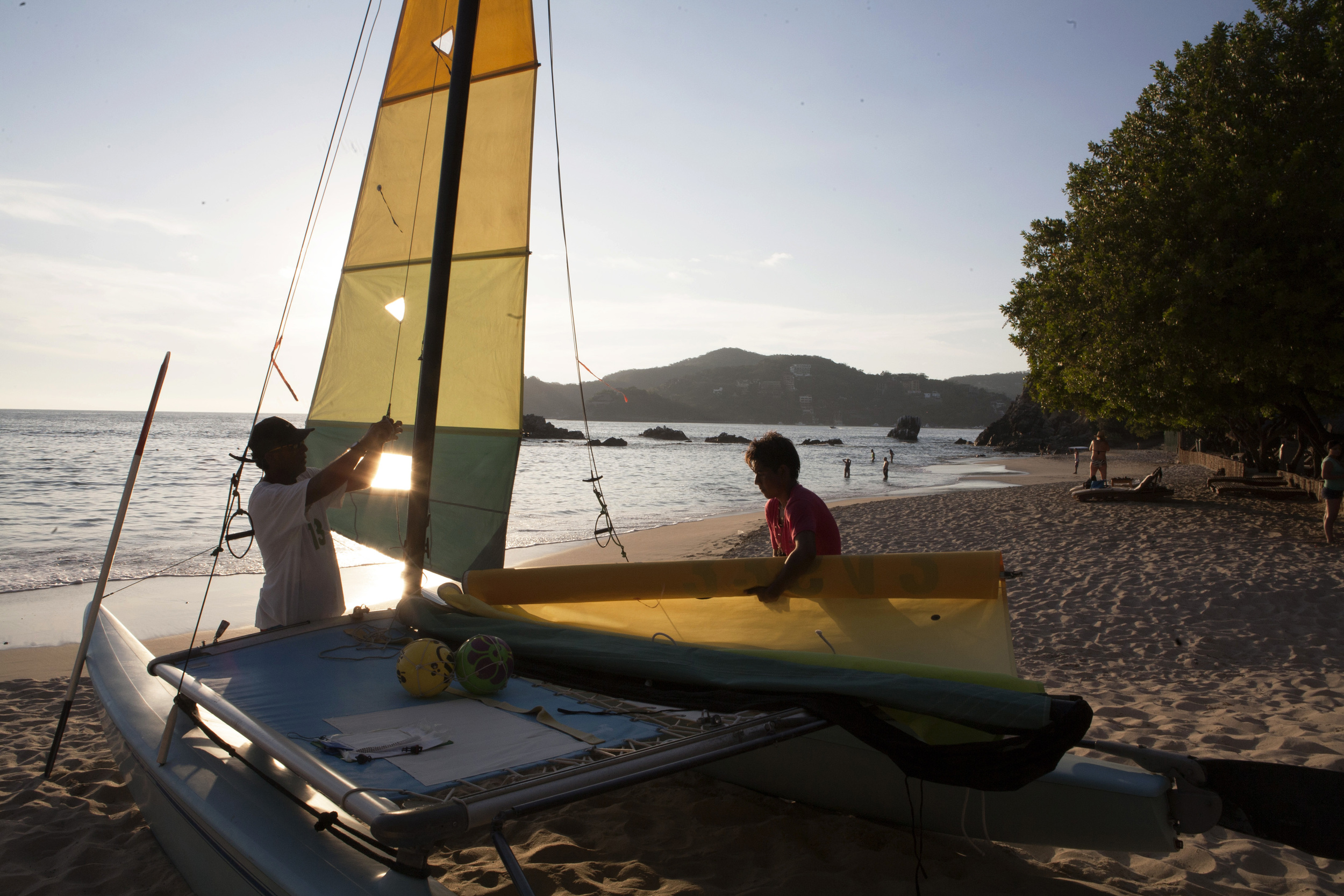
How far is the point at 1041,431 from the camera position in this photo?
2484 inches

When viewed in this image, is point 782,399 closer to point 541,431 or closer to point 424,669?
point 541,431

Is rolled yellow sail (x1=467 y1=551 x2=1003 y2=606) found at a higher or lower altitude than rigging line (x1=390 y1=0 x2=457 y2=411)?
lower

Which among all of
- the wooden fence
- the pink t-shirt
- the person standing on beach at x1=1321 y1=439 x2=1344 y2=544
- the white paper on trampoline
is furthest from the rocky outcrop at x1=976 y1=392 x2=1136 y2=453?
the white paper on trampoline

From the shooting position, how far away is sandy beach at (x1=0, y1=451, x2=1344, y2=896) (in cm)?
276

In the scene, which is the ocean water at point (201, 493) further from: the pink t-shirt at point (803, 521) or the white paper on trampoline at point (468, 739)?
the white paper on trampoline at point (468, 739)

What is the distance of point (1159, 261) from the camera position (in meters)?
11.3

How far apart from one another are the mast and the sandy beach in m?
1.71

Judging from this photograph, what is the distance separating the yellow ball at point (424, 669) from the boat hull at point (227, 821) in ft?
1.46

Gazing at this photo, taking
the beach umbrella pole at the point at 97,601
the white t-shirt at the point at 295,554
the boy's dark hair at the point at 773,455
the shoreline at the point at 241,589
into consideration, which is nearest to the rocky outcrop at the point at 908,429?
the shoreline at the point at 241,589

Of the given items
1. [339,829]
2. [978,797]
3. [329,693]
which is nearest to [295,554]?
[329,693]

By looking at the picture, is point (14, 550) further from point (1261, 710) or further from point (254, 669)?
point (1261, 710)

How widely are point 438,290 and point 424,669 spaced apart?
7.48 feet

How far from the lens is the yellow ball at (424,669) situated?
266 centimetres

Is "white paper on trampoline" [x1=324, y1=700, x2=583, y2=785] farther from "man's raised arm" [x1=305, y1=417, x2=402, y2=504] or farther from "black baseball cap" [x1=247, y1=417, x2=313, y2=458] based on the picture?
"black baseball cap" [x1=247, y1=417, x2=313, y2=458]
